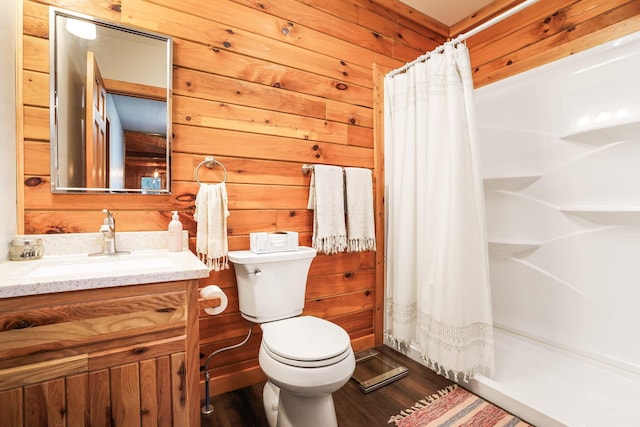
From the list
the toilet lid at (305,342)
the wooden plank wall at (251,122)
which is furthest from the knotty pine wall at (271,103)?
the toilet lid at (305,342)

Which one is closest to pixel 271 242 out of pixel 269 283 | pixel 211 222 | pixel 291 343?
pixel 269 283

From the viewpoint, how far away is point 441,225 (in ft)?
5.54

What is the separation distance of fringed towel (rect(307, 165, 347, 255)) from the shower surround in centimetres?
106

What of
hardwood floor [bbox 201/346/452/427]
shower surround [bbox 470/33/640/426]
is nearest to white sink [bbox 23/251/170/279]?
hardwood floor [bbox 201/346/452/427]

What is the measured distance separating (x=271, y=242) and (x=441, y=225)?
0.93 m

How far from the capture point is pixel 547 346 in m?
1.93

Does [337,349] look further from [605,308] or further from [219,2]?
[219,2]

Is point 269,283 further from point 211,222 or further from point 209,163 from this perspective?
point 209,163

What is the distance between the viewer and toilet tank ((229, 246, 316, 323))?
1.52m

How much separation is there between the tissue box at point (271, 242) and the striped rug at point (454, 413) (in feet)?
3.17

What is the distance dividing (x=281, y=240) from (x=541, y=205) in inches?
67.2

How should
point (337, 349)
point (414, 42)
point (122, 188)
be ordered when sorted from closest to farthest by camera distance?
point (337, 349) → point (122, 188) → point (414, 42)

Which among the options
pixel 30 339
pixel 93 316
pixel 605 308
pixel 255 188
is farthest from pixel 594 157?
pixel 30 339

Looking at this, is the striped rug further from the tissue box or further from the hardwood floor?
the tissue box
